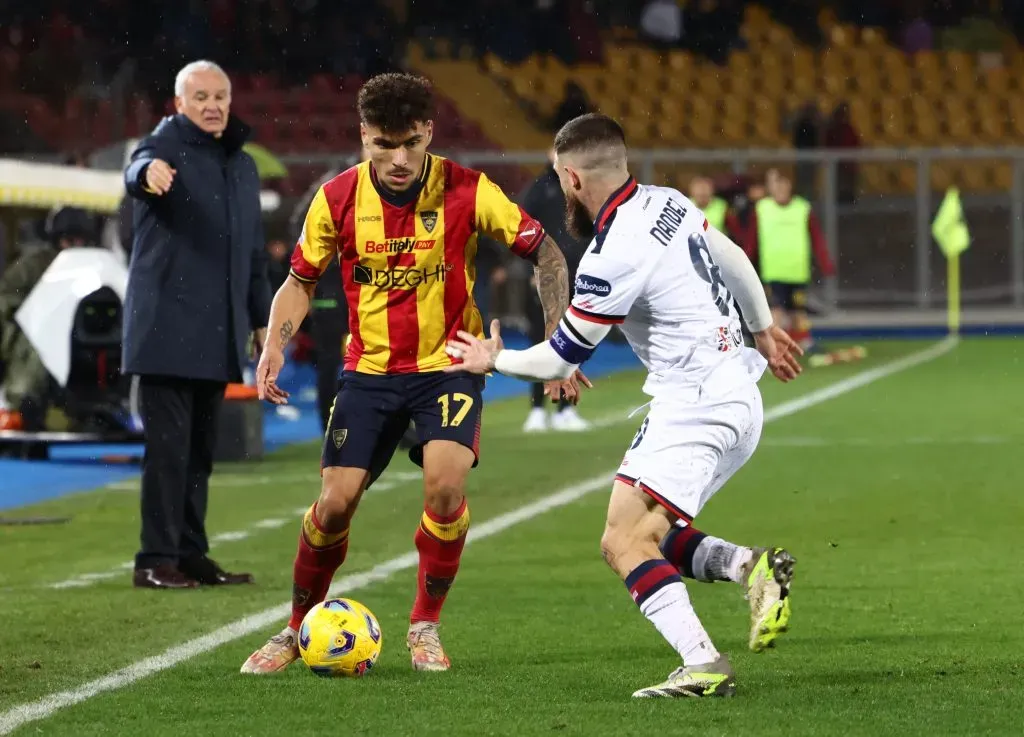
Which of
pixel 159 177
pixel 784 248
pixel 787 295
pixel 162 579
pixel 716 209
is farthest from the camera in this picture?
Answer: pixel 716 209

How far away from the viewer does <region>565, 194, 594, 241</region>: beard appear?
5.99 meters

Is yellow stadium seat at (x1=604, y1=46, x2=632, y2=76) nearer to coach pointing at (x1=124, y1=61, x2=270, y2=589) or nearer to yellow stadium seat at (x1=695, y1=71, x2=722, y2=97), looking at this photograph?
yellow stadium seat at (x1=695, y1=71, x2=722, y2=97)

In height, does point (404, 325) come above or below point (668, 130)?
below

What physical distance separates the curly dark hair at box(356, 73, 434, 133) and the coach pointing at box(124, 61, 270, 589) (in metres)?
2.25

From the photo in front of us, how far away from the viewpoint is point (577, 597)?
7.97m

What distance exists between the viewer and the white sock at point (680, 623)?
18.7 feet

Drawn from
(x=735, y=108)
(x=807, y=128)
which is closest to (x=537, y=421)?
(x=807, y=128)

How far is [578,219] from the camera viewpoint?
602 cm

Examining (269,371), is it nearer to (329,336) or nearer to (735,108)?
(329,336)

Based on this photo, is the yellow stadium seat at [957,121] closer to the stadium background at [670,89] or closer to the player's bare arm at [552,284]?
the stadium background at [670,89]

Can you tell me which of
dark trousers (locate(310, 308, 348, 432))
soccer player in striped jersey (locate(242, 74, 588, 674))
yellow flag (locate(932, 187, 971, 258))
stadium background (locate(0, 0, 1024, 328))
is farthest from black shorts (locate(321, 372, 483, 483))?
yellow flag (locate(932, 187, 971, 258))

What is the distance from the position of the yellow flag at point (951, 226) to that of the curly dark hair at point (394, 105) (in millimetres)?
22014

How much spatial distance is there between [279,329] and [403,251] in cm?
49

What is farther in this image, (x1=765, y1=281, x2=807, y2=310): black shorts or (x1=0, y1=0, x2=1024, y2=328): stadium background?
(x1=0, y1=0, x2=1024, y2=328): stadium background
